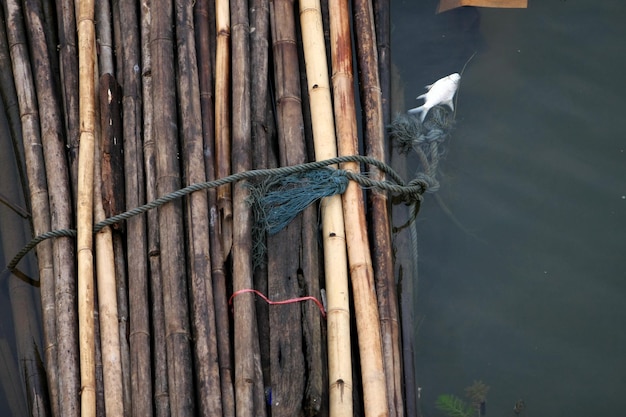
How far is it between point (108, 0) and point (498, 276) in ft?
7.75

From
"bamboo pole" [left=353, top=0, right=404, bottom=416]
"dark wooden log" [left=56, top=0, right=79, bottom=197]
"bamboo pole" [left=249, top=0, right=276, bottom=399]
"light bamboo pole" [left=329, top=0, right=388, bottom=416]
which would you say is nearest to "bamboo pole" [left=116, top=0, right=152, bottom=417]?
"dark wooden log" [left=56, top=0, right=79, bottom=197]

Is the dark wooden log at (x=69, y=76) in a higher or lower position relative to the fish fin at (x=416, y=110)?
higher

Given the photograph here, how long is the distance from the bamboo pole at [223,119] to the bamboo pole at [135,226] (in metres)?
0.34

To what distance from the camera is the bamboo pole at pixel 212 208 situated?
3512mm

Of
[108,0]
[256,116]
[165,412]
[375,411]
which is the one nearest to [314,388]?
[375,411]

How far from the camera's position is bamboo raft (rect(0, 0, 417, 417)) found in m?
3.53

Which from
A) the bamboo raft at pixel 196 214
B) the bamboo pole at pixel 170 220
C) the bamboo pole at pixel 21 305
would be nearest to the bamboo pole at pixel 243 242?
the bamboo raft at pixel 196 214

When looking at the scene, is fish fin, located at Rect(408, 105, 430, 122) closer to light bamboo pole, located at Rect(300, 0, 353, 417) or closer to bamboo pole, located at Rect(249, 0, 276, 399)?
light bamboo pole, located at Rect(300, 0, 353, 417)

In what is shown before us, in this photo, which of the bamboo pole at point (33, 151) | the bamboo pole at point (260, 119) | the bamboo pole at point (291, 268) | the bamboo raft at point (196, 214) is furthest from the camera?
the bamboo pole at point (33, 151)

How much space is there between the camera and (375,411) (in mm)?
3482

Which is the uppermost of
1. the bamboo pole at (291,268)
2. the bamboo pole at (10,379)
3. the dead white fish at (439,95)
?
the dead white fish at (439,95)

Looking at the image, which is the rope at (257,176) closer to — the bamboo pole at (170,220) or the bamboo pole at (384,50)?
the bamboo pole at (170,220)

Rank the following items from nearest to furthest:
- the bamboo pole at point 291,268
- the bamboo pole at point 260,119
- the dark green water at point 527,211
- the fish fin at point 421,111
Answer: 1. the bamboo pole at point 291,268
2. the bamboo pole at point 260,119
3. the dark green water at point 527,211
4. the fish fin at point 421,111

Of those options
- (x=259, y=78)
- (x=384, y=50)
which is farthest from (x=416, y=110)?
(x=259, y=78)
